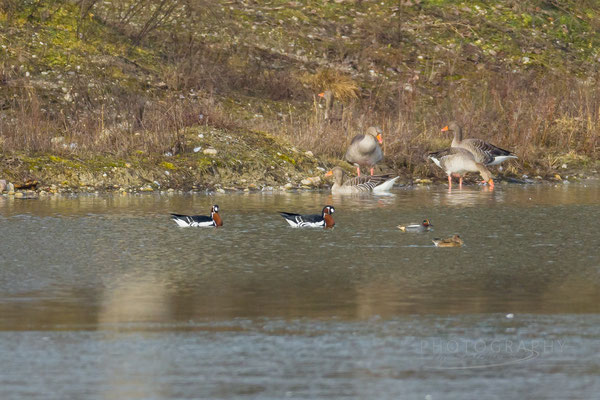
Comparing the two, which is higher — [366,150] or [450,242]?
[366,150]

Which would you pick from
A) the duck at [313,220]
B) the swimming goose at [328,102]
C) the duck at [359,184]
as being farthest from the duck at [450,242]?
the swimming goose at [328,102]

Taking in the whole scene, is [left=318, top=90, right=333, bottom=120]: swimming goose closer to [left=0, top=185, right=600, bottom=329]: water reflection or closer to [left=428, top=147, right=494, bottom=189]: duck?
[left=428, top=147, right=494, bottom=189]: duck

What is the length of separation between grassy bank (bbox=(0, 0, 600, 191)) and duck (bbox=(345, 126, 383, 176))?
128 cm

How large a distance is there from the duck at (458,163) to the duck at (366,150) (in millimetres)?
1260

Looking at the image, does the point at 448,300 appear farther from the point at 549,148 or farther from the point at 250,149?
the point at 549,148

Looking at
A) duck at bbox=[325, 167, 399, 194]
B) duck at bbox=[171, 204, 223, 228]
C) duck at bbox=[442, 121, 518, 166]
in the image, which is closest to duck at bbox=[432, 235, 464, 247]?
duck at bbox=[171, 204, 223, 228]

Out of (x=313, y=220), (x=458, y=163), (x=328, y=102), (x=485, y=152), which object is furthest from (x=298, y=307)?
(x=328, y=102)

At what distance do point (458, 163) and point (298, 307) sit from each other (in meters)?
12.6

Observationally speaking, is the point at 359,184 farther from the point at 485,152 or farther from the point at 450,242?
the point at 450,242

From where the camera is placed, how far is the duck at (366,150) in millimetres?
21156

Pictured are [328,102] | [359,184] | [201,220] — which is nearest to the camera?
[201,220]

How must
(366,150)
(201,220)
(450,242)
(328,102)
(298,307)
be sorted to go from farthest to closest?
1. (328,102)
2. (366,150)
3. (201,220)
4. (450,242)
5. (298,307)

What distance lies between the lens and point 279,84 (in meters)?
30.4

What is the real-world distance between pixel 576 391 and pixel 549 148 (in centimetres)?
1975
